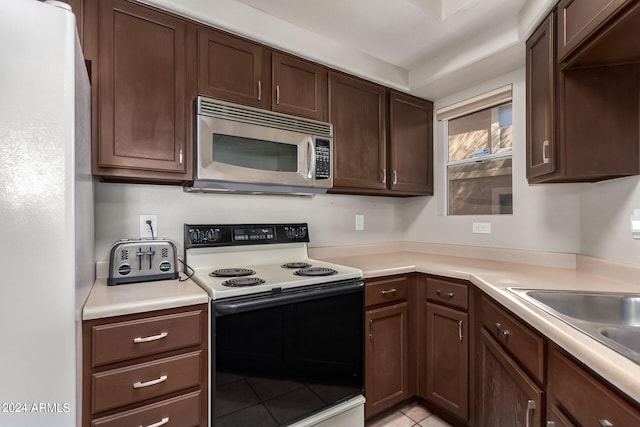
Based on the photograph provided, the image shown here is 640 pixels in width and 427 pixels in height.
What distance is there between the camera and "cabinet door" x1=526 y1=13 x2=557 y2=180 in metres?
1.49

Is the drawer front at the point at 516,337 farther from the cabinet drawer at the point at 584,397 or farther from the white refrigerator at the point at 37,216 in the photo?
the white refrigerator at the point at 37,216

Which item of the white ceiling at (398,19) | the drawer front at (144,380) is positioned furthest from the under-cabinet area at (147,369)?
the white ceiling at (398,19)

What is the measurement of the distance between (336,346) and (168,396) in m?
0.79

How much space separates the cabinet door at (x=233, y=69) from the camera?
1.63m

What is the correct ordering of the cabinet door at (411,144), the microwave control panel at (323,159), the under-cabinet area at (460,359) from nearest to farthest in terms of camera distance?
the under-cabinet area at (460,359) < the microwave control panel at (323,159) < the cabinet door at (411,144)

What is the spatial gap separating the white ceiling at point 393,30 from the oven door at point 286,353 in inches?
56.8

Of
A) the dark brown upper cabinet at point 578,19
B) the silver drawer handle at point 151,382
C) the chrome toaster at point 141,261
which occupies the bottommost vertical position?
the silver drawer handle at point 151,382

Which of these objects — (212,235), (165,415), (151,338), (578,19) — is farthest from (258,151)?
(578,19)

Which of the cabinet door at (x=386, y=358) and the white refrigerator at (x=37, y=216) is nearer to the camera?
the white refrigerator at (x=37, y=216)

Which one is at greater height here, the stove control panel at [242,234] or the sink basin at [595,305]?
the stove control panel at [242,234]

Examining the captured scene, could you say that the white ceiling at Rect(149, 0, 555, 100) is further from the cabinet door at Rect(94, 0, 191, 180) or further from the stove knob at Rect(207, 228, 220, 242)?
the stove knob at Rect(207, 228, 220, 242)

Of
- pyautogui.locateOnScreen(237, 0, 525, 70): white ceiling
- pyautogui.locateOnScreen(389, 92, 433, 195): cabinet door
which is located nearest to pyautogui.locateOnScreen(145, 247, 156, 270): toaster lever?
pyautogui.locateOnScreen(237, 0, 525, 70): white ceiling

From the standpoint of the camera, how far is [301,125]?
1901 mm

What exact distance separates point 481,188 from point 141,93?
230 cm
